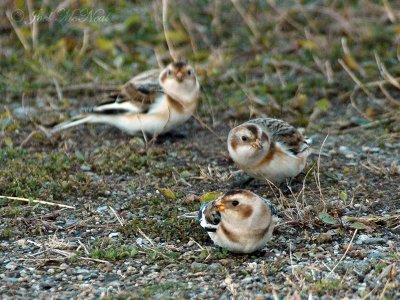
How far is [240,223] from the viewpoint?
514cm

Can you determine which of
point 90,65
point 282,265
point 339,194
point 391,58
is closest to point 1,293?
point 282,265

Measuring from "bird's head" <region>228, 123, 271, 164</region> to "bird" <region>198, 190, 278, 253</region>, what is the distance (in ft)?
3.18

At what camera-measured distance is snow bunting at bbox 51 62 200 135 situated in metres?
7.51

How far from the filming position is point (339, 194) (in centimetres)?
603

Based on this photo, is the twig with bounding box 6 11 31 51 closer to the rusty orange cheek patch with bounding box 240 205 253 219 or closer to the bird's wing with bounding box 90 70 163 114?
the bird's wing with bounding box 90 70 163 114

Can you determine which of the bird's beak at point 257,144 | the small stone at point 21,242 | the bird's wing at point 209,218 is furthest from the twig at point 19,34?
the bird's wing at point 209,218

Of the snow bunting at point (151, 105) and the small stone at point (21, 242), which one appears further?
the snow bunting at point (151, 105)

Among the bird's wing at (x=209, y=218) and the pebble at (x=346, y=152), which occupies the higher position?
the bird's wing at (x=209, y=218)

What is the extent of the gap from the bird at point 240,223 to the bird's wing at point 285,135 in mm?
1148

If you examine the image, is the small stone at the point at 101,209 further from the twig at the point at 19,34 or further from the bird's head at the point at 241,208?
the twig at the point at 19,34

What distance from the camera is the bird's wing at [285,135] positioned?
6.35 m

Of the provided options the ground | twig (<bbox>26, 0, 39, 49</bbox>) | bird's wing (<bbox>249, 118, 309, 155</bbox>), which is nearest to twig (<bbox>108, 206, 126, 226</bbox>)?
Result: the ground

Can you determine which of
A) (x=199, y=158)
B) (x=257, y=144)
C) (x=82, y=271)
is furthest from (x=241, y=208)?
(x=199, y=158)

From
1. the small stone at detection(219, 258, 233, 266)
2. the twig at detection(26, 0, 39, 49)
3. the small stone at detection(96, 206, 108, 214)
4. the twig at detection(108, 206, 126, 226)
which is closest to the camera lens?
the small stone at detection(219, 258, 233, 266)
